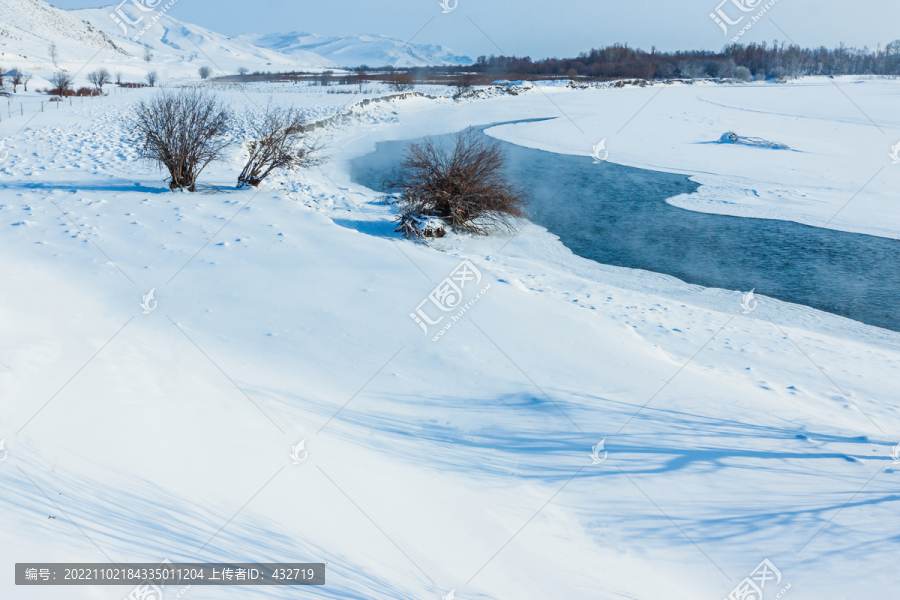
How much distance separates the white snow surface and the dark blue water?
0.95 meters

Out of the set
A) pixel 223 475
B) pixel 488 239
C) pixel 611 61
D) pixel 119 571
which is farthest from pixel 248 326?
pixel 611 61

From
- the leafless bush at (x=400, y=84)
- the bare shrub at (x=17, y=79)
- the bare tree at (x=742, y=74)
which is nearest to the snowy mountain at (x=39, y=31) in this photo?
the bare shrub at (x=17, y=79)

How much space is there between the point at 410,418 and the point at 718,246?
1003 cm

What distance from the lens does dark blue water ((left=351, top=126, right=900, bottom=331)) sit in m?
10.4

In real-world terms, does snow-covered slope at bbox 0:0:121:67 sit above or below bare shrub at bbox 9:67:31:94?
above

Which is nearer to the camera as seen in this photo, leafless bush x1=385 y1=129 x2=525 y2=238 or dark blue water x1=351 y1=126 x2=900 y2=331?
dark blue water x1=351 y1=126 x2=900 y2=331

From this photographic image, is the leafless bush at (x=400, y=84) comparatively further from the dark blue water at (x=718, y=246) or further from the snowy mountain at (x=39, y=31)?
the snowy mountain at (x=39, y=31)

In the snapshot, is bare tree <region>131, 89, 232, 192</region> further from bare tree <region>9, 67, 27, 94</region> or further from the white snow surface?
bare tree <region>9, 67, 27, 94</region>

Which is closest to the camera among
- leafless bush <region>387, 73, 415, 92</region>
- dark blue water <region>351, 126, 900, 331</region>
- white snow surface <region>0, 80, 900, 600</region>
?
white snow surface <region>0, 80, 900, 600</region>

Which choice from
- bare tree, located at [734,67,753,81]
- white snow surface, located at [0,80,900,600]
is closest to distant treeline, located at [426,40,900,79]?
bare tree, located at [734,67,753,81]

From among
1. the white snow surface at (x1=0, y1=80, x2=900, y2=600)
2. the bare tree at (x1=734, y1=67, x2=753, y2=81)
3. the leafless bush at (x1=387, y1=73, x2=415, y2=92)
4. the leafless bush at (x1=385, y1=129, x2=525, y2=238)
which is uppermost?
the bare tree at (x1=734, y1=67, x2=753, y2=81)

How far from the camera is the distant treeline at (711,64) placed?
7094 cm

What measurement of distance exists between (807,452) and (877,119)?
35.2 metres

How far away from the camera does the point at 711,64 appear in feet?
238
